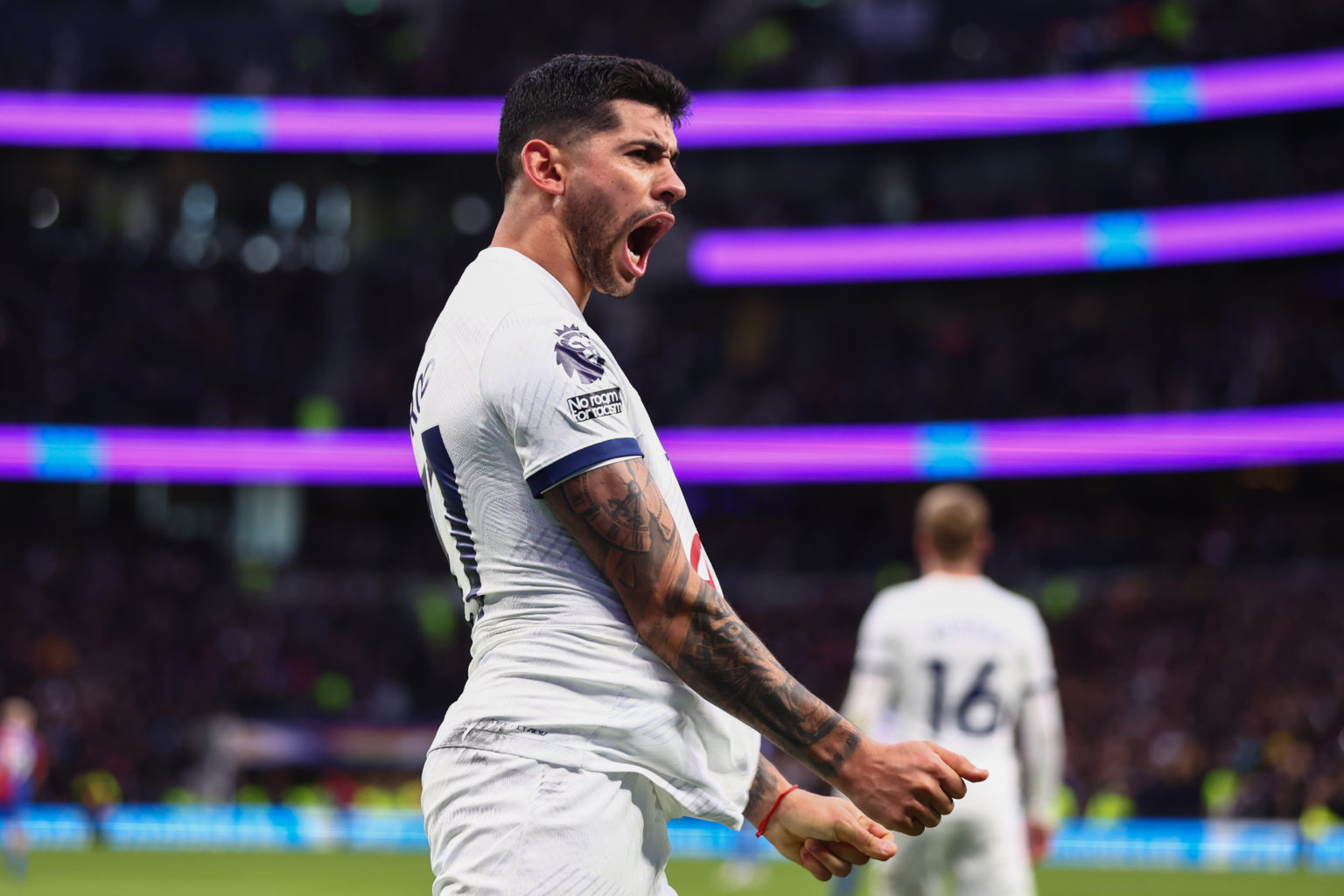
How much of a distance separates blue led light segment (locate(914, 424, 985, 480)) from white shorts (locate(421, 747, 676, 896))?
97.0 ft

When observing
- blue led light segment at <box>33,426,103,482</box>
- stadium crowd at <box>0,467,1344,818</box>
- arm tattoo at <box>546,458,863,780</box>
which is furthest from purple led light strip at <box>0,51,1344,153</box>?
arm tattoo at <box>546,458,863,780</box>

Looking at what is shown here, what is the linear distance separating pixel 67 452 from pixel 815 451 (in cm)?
1567

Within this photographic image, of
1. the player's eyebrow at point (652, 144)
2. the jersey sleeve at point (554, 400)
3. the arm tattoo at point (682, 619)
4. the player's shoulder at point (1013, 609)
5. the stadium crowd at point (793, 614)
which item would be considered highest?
the stadium crowd at point (793, 614)

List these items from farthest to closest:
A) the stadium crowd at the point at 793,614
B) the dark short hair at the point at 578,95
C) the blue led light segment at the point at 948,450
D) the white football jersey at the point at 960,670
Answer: the blue led light segment at the point at 948,450 < the stadium crowd at the point at 793,614 < the white football jersey at the point at 960,670 < the dark short hair at the point at 578,95

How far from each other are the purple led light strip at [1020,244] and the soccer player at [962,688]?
26853 millimetres

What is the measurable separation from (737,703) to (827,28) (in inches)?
1493

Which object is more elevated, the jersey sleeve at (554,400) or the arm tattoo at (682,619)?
the jersey sleeve at (554,400)

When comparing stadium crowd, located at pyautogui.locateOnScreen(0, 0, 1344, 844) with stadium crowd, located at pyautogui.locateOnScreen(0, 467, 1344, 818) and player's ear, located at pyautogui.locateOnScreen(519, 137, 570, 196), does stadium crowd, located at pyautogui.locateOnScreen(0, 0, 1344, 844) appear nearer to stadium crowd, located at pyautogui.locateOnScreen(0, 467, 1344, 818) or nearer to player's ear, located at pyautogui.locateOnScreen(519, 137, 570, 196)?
stadium crowd, located at pyautogui.locateOnScreen(0, 467, 1344, 818)

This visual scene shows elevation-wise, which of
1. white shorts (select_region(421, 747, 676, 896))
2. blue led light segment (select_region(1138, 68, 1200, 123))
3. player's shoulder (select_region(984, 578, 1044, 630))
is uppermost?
blue led light segment (select_region(1138, 68, 1200, 123))

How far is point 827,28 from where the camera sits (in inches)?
1510

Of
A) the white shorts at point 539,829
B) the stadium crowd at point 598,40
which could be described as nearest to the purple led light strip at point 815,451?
the stadium crowd at point 598,40

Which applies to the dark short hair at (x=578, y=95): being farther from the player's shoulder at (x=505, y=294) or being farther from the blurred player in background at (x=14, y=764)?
the blurred player in background at (x=14, y=764)

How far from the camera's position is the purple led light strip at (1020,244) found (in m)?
30.6

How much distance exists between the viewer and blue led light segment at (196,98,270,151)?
32.8m
